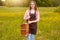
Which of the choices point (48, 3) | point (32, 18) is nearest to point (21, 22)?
point (48, 3)

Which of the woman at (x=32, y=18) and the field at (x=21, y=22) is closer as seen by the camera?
the woman at (x=32, y=18)

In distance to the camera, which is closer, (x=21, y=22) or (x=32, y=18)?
(x=32, y=18)

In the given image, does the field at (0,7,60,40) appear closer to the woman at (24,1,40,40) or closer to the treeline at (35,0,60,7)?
the treeline at (35,0,60,7)

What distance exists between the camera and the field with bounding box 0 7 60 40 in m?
6.53

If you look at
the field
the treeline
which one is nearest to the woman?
the field

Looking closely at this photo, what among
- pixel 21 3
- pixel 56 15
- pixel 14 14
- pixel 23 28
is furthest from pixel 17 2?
pixel 23 28

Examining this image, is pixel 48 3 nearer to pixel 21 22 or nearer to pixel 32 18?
pixel 21 22

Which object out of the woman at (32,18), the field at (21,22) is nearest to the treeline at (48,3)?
the field at (21,22)

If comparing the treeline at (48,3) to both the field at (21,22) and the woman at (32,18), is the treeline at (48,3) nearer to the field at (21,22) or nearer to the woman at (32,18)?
the field at (21,22)

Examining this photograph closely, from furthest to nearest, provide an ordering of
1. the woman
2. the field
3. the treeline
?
the treeline
the field
the woman

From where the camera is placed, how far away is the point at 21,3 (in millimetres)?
6535

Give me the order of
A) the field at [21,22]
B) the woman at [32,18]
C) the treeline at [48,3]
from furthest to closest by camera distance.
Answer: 1. the treeline at [48,3]
2. the field at [21,22]
3. the woman at [32,18]

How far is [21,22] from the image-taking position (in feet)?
21.9

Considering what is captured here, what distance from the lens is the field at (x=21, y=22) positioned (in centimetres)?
653
